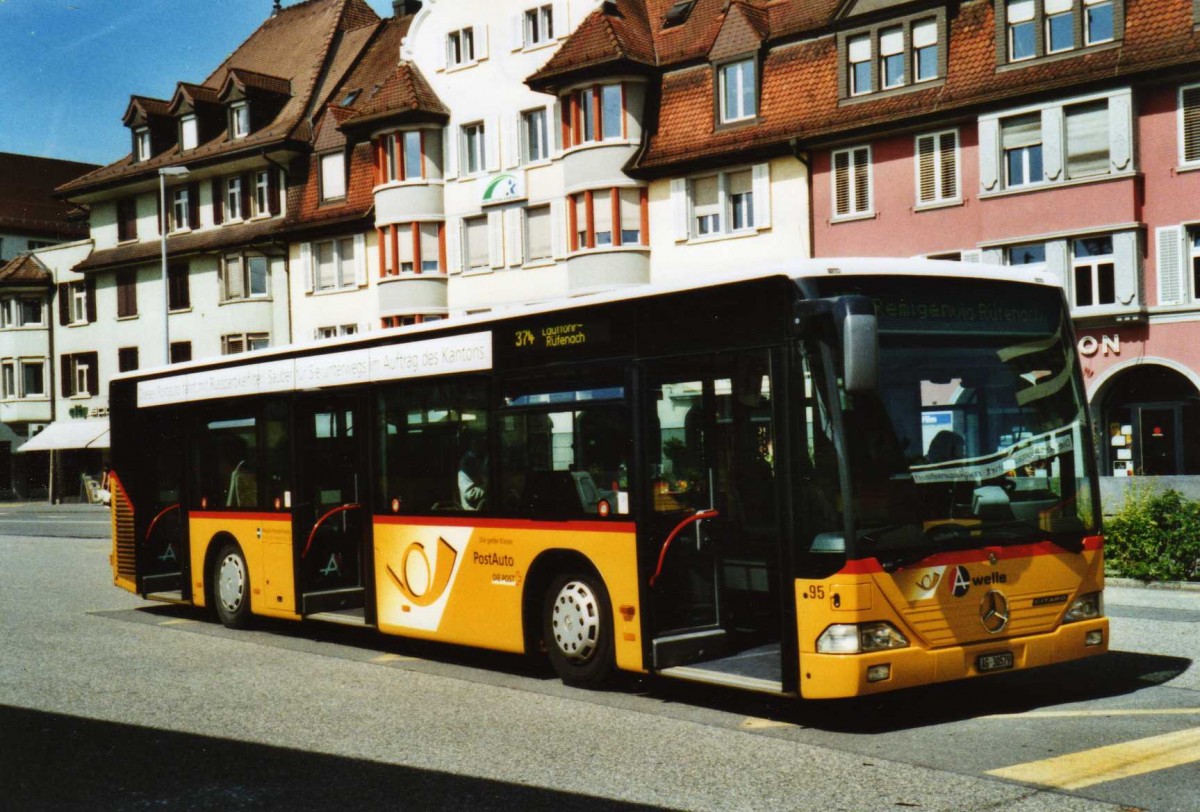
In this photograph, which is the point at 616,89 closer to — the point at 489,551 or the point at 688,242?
the point at 688,242

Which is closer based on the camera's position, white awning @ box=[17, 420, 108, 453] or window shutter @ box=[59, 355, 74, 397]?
white awning @ box=[17, 420, 108, 453]

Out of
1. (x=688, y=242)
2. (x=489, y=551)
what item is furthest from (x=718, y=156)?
(x=489, y=551)

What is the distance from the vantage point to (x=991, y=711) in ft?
30.4

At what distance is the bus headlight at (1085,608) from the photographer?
9266 mm

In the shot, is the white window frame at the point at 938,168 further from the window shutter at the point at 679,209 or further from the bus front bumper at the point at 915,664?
the bus front bumper at the point at 915,664

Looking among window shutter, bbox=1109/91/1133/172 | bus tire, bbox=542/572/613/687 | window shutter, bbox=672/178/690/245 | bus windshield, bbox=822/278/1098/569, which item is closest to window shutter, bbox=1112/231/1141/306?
window shutter, bbox=1109/91/1133/172

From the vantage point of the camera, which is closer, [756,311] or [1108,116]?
[756,311]

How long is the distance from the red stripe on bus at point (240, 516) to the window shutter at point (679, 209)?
74.5 feet

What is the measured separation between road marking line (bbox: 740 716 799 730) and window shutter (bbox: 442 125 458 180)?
35479 millimetres

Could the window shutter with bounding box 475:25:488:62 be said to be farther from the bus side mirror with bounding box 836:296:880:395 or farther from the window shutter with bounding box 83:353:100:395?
the bus side mirror with bounding box 836:296:880:395

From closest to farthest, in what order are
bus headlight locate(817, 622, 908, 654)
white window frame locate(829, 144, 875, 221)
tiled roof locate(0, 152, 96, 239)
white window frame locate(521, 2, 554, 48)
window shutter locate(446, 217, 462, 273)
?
bus headlight locate(817, 622, 908, 654) → white window frame locate(829, 144, 875, 221) → white window frame locate(521, 2, 554, 48) → window shutter locate(446, 217, 462, 273) → tiled roof locate(0, 152, 96, 239)

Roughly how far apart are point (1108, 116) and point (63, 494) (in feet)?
159

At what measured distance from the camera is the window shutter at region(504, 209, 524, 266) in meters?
41.4

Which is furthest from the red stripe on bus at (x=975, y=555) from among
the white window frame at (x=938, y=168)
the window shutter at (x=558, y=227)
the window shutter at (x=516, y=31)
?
the window shutter at (x=516, y=31)
